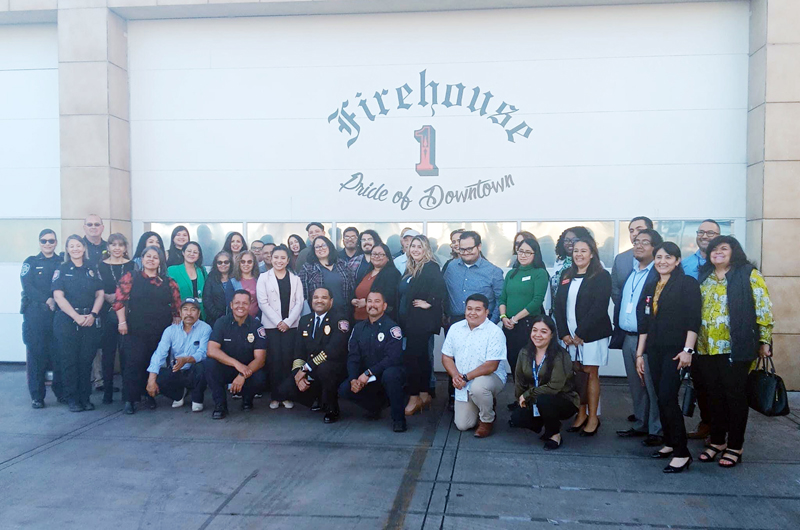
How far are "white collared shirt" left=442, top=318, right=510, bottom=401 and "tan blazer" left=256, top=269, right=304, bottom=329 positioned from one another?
1.65 metres

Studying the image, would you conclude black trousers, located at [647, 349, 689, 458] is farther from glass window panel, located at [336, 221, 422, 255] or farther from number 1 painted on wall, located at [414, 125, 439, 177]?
number 1 painted on wall, located at [414, 125, 439, 177]

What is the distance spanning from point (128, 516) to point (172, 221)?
Result: 5424 mm

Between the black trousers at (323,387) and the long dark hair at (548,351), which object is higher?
the long dark hair at (548,351)

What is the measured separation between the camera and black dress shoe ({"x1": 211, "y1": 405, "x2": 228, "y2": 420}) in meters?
6.31

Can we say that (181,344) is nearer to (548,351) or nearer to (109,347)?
(109,347)

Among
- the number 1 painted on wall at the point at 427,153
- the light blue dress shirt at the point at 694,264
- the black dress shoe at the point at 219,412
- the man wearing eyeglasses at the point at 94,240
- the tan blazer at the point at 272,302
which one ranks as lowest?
the black dress shoe at the point at 219,412

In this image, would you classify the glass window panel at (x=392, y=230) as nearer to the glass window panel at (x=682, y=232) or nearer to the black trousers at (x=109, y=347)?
the glass window panel at (x=682, y=232)

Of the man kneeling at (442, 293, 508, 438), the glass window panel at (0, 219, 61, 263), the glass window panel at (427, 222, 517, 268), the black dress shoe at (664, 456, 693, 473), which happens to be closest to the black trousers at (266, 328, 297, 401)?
the man kneeling at (442, 293, 508, 438)

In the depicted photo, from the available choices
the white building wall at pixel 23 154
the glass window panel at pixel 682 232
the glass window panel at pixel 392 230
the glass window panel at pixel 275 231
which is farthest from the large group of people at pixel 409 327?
the white building wall at pixel 23 154

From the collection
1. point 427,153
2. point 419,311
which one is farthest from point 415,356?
point 427,153

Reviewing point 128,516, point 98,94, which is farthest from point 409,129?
point 128,516

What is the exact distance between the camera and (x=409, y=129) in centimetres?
848

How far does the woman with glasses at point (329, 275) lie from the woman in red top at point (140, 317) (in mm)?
1413

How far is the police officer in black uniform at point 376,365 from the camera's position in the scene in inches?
234
